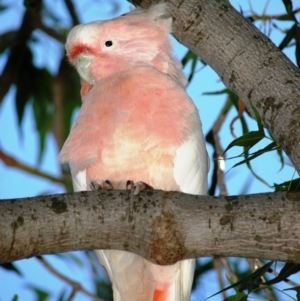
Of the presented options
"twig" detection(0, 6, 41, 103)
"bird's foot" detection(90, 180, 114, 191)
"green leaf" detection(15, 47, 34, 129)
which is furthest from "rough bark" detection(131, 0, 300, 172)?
"green leaf" detection(15, 47, 34, 129)

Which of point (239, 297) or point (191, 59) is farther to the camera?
point (191, 59)

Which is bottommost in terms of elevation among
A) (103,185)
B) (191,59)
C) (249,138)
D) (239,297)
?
(239,297)

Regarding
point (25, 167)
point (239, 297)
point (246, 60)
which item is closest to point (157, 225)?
point (239, 297)

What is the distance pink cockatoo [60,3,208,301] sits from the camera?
6.87 feet

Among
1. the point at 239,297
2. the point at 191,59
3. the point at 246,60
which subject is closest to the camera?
the point at 239,297

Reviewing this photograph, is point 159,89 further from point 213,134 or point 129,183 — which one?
point 213,134

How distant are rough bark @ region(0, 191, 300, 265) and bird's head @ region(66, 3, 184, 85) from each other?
0.78 metres

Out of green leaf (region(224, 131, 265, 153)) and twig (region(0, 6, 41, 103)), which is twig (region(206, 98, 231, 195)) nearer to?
green leaf (region(224, 131, 265, 153))

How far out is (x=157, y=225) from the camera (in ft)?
5.22

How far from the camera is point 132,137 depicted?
6.82 feet

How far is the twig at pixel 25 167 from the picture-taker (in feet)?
10.6

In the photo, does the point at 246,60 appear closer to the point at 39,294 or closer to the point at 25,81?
the point at 39,294

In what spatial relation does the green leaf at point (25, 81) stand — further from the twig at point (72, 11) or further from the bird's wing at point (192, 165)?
the bird's wing at point (192, 165)

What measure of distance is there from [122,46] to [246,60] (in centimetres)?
57
